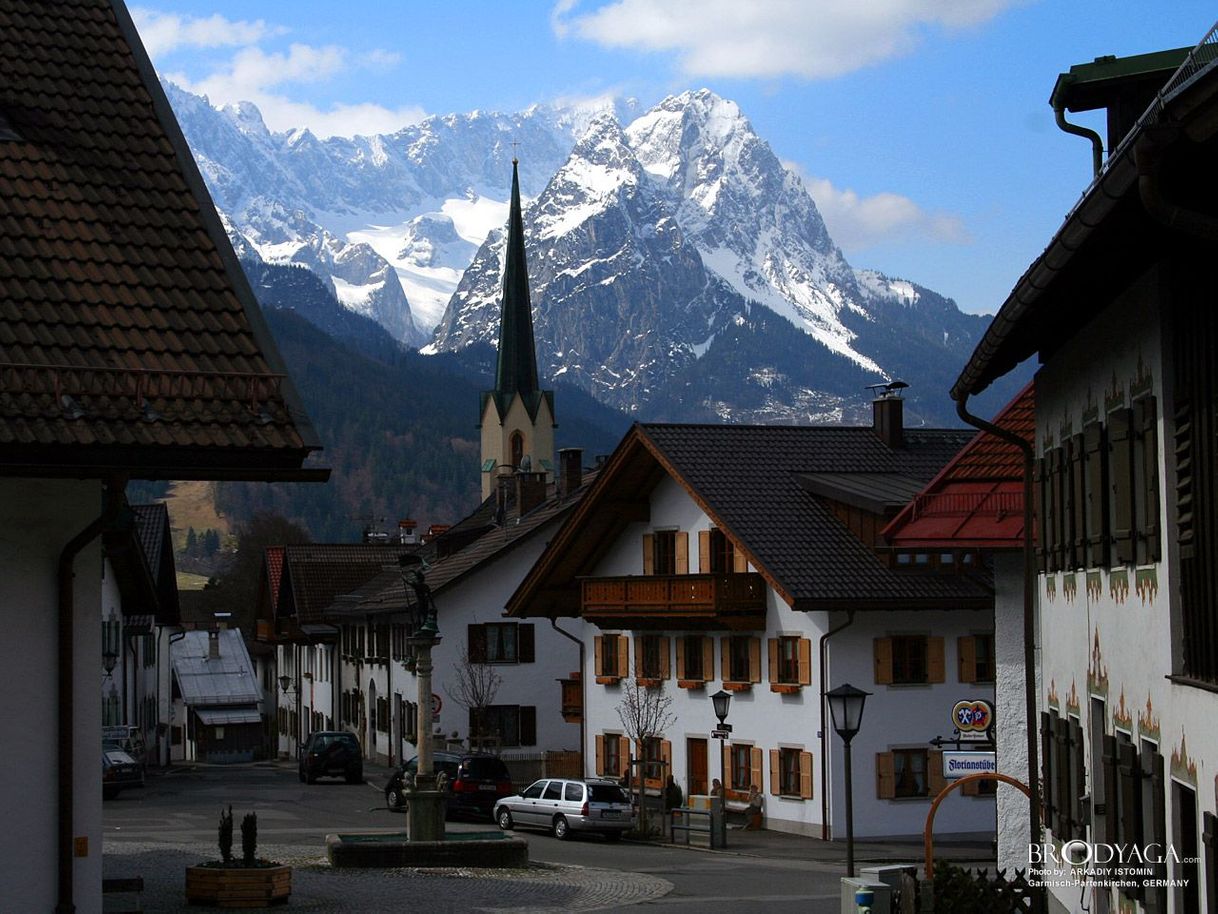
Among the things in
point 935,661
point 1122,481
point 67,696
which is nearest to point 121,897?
point 67,696

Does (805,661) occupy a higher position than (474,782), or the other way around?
(805,661)

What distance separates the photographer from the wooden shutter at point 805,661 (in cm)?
4147

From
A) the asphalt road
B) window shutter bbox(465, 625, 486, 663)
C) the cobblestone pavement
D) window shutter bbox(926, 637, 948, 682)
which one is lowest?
the asphalt road

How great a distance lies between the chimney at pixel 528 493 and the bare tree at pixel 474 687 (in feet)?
32.9

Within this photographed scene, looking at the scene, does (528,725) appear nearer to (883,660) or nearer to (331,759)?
(331,759)

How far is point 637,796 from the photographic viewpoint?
47.5 meters

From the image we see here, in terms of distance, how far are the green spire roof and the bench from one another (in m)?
120

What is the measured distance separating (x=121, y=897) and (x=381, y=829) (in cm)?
2212

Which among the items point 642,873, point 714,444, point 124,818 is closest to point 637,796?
point 714,444

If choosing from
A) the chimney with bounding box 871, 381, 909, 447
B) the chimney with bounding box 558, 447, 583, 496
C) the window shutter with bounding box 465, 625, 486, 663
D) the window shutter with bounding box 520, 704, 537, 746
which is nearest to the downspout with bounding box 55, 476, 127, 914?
the chimney with bounding box 871, 381, 909, 447

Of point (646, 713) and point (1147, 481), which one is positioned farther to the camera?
point (646, 713)

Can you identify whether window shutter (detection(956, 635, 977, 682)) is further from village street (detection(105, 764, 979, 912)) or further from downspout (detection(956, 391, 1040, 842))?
downspout (detection(956, 391, 1040, 842))

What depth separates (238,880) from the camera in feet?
71.8

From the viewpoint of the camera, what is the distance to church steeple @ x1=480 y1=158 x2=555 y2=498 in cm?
13762
